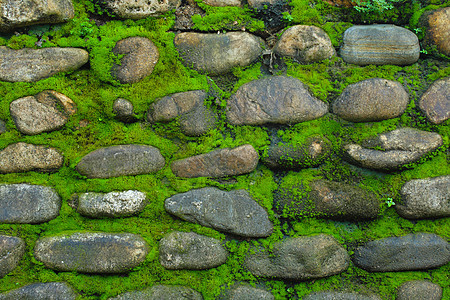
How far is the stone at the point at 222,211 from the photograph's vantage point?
182 cm

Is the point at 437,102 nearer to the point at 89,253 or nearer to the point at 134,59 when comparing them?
the point at 134,59

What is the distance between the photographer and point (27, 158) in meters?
1.82

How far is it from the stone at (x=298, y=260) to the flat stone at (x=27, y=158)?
1.23 meters

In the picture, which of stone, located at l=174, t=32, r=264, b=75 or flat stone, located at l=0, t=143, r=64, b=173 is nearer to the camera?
flat stone, located at l=0, t=143, r=64, b=173

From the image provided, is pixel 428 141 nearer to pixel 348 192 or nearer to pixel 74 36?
pixel 348 192

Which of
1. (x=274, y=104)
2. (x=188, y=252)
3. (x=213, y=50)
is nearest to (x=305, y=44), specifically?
(x=274, y=104)

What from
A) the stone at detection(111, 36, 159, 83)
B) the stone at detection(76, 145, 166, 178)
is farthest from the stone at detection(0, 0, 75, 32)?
the stone at detection(76, 145, 166, 178)

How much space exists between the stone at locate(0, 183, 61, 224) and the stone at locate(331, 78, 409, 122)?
1.73m

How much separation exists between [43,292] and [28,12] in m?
1.50

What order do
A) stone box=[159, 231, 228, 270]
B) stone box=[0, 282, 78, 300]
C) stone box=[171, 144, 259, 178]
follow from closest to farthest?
stone box=[0, 282, 78, 300], stone box=[159, 231, 228, 270], stone box=[171, 144, 259, 178]

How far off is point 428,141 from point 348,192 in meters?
0.55

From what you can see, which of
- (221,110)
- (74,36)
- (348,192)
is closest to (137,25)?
(74,36)

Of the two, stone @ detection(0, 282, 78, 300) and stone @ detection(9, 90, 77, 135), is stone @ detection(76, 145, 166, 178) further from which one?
stone @ detection(0, 282, 78, 300)

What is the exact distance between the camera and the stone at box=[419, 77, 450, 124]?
195 centimetres
